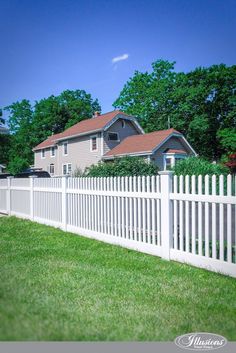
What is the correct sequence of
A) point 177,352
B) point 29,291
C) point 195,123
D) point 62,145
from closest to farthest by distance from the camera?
1. point 177,352
2. point 29,291
3. point 195,123
4. point 62,145

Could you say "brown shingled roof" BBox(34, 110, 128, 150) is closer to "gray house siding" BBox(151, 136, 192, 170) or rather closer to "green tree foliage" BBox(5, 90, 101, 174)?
"gray house siding" BBox(151, 136, 192, 170)

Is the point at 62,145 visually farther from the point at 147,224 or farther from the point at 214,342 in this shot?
the point at 214,342

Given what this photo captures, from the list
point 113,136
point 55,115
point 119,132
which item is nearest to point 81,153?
point 113,136

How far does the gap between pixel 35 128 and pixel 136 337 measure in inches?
1356

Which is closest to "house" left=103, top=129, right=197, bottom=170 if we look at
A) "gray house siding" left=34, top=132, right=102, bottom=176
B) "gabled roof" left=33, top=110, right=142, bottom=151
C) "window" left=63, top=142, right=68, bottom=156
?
"gray house siding" left=34, top=132, right=102, bottom=176

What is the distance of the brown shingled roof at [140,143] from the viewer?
2269 cm

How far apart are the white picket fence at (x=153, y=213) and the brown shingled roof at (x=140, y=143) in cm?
1502

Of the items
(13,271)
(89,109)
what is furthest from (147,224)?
(89,109)

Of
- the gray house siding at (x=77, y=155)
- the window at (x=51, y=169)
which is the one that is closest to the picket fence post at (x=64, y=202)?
the gray house siding at (x=77, y=155)

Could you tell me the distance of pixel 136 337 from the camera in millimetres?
2344

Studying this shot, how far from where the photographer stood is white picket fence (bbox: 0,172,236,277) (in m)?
4.01

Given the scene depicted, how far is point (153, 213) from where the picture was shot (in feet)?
15.9

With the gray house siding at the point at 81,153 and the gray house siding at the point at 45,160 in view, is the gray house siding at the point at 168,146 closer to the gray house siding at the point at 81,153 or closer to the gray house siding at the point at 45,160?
the gray house siding at the point at 81,153

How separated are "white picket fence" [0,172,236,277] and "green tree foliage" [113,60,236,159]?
655 cm
